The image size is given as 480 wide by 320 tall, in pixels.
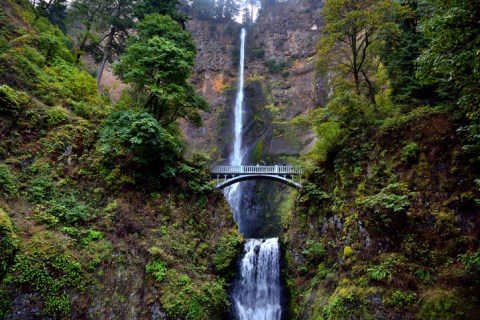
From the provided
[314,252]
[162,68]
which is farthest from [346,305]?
[162,68]

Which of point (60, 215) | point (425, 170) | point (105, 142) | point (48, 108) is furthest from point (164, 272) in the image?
point (425, 170)

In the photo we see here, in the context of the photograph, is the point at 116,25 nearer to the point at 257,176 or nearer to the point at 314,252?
the point at 257,176

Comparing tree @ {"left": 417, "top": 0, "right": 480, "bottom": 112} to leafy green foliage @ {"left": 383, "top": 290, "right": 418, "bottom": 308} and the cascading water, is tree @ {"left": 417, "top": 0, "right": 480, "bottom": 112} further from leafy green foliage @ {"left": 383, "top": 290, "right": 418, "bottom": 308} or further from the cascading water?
the cascading water

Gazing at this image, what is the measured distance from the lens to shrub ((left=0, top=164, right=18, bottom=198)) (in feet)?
32.0

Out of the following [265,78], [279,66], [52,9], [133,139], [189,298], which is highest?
[279,66]

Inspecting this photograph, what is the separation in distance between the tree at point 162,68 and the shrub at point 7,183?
650 centimetres

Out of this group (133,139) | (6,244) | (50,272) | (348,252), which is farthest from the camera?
(133,139)

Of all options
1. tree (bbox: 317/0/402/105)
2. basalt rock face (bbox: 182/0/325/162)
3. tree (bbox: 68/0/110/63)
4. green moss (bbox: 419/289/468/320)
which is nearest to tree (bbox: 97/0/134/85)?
tree (bbox: 68/0/110/63)

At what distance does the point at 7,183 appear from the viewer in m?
9.91

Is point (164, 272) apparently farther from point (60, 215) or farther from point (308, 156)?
point (308, 156)

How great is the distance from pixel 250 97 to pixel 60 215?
28.9m

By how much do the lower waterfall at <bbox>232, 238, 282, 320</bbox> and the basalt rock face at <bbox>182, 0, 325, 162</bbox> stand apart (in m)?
14.9

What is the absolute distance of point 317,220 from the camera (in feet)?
45.2

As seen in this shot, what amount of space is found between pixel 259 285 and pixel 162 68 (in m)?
12.5
